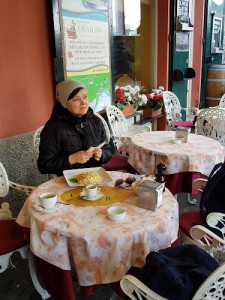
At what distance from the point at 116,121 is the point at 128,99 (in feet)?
2.09

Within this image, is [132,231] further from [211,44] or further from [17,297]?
[211,44]

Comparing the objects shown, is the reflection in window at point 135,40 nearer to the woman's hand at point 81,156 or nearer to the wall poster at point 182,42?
the wall poster at point 182,42

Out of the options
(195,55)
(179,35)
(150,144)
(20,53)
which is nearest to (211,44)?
(195,55)

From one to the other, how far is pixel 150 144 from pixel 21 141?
112 cm

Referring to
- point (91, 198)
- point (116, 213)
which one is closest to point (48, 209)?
point (91, 198)

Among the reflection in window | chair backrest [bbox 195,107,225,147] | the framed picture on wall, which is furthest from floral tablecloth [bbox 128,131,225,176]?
the framed picture on wall

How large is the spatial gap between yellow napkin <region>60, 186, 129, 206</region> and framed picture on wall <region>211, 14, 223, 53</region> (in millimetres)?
6263

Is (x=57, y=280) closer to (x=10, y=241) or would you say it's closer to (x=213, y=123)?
(x=10, y=241)

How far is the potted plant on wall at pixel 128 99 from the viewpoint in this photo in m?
3.96

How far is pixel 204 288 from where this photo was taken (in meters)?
0.93

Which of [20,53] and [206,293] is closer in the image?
[206,293]

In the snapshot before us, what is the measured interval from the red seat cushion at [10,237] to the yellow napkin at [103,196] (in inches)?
13.2

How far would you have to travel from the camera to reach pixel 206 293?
95 centimetres

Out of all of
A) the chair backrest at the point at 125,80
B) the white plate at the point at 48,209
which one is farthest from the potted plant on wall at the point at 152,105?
the white plate at the point at 48,209
